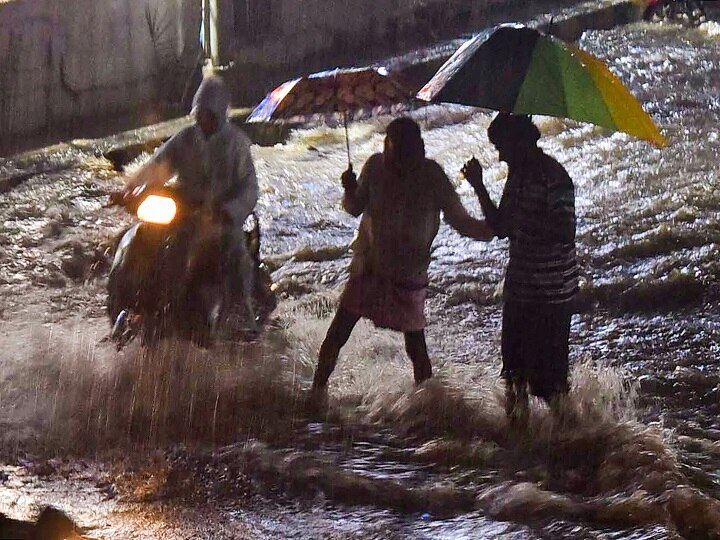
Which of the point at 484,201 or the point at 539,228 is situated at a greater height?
the point at 484,201

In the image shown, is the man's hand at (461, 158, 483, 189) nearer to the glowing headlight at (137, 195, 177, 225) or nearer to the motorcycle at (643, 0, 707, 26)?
the glowing headlight at (137, 195, 177, 225)

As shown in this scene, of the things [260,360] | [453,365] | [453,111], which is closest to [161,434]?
[260,360]

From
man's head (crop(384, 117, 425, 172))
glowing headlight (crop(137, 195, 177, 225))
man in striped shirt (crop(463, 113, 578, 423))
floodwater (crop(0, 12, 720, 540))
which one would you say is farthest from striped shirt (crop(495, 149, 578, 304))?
glowing headlight (crop(137, 195, 177, 225))

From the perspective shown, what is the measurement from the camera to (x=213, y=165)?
6.65 m

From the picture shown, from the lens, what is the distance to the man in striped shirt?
18.2 feet

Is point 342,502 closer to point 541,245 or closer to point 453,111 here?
point 541,245

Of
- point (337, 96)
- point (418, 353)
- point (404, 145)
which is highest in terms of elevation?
point (337, 96)

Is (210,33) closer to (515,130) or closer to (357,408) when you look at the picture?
(357,408)

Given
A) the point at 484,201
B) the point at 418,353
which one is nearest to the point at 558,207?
the point at 484,201

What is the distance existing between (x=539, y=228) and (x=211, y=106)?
224cm

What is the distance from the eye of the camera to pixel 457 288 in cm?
940

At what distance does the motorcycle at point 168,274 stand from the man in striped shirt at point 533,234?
1.79 metres

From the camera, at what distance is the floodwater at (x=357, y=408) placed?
5.46 m

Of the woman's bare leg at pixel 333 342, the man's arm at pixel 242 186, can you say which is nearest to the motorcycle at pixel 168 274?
the man's arm at pixel 242 186
